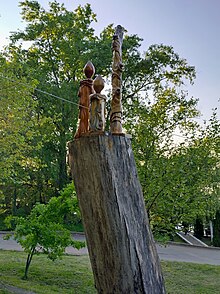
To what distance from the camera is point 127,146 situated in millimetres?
1893

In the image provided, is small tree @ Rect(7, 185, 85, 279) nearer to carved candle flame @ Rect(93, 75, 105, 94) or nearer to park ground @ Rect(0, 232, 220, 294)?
park ground @ Rect(0, 232, 220, 294)

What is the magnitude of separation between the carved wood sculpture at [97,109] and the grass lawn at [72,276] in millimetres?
4268

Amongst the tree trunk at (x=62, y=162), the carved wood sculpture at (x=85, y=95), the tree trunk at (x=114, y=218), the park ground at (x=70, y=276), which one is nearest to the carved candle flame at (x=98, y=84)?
the carved wood sculpture at (x=85, y=95)

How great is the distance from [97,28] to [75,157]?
15.1 meters

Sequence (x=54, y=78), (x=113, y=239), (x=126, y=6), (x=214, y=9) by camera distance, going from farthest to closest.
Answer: (x=54, y=78) → (x=214, y=9) → (x=126, y=6) → (x=113, y=239)

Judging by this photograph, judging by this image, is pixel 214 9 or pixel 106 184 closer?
pixel 106 184

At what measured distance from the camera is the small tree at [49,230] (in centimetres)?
560

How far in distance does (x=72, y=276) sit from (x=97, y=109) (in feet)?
18.3

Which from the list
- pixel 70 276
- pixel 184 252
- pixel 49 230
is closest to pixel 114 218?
pixel 49 230

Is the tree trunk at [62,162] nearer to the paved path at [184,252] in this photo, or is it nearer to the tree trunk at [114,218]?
the paved path at [184,252]

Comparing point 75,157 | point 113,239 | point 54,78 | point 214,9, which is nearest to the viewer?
point 113,239

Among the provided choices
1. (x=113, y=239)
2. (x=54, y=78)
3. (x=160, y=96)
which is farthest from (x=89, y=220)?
(x=54, y=78)

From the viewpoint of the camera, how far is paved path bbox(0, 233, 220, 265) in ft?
32.0

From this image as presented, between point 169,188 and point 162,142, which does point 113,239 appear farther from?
point 162,142
